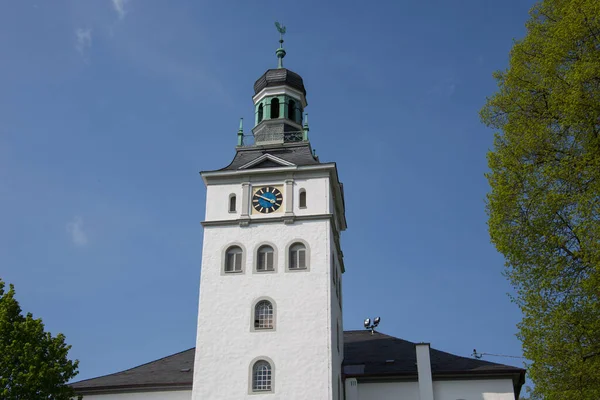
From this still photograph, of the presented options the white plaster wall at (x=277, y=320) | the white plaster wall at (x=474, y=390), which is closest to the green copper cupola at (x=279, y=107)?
the white plaster wall at (x=277, y=320)

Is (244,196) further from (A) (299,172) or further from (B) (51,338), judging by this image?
(B) (51,338)

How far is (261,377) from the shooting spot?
28719mm

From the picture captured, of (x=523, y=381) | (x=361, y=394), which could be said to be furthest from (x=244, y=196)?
(x=523, y=381)

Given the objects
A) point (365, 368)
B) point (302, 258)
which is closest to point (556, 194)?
point (302, 258)

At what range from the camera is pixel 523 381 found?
104ft

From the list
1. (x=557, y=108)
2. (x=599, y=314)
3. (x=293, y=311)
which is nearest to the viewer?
(x=599, y=314)

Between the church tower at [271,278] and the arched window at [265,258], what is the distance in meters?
0.04

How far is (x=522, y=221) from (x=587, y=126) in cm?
289

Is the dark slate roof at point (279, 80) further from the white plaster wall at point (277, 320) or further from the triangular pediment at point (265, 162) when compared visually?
the white plaster wall at point (277, 320)

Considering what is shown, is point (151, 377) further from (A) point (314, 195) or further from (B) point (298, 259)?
(A) point (314, 195)

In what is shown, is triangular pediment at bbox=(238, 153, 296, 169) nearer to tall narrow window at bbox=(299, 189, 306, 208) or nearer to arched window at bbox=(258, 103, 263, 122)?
tall narrow window at bbox=(299, 189, 306, 208)

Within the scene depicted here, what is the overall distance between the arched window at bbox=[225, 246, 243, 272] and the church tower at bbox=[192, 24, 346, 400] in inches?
1.7

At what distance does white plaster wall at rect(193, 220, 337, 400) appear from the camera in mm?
28453

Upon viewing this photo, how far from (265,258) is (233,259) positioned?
4.72 ft
